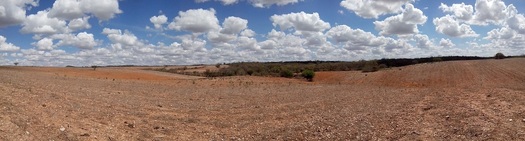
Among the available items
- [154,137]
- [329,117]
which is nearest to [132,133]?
[154,137]

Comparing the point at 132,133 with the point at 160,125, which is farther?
the point at 160,125

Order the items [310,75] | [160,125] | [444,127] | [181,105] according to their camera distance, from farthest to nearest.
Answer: [310,75] < [181,105] < [160,125] < [444,127]

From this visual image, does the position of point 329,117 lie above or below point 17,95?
below

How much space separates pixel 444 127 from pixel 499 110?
287 centimetres

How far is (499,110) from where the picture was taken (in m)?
13.8

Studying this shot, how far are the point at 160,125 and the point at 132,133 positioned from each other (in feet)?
5.65

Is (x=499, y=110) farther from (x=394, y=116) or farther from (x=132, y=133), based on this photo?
(x=132, y=133)

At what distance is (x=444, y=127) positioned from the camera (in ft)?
39.8

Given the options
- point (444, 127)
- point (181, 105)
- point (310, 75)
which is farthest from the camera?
point (310, 75)

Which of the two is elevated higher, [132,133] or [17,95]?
[17,95]

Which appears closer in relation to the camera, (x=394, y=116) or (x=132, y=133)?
(x=132, y=133)

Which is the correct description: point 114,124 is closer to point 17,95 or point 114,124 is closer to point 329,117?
point 17,95

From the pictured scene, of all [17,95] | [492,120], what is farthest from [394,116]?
[17,95]

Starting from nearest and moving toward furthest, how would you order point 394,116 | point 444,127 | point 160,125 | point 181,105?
point 444,127, point 160,125, point 394,116, point 181,105
